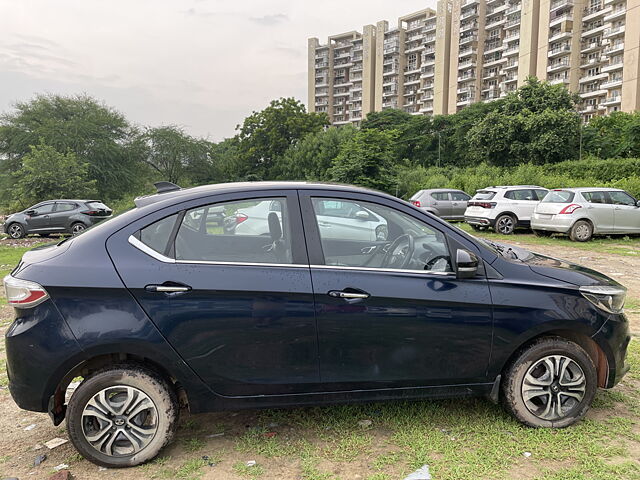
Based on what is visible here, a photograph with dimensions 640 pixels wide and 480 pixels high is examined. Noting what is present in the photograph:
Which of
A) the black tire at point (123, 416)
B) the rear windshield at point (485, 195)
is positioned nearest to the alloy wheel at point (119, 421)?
the black tire at point (123, 416)

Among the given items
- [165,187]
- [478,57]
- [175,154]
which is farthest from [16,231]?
[478,57]

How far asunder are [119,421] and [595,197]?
1430 cm

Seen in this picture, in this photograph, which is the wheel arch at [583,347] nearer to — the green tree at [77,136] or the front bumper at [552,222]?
the front bumper at [552,222]

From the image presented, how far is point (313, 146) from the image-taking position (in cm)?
5141

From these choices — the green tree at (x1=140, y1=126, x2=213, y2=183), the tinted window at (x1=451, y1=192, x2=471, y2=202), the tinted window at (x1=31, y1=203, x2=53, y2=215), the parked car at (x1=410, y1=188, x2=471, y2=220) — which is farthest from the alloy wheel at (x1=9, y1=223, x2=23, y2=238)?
the green tree at (x1=140, y1=126, x2=213, y2=183)

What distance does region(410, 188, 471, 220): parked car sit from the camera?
19.3m

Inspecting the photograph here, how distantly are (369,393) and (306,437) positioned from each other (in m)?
0.56

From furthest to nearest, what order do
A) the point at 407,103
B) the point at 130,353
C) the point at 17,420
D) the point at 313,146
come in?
the point at 407,103 → the point at 313,146 → the point at 17,420 → the point at 130,353

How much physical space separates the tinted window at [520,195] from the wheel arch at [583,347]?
13.8 m

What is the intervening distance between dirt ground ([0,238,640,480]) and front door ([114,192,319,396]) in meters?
0.44

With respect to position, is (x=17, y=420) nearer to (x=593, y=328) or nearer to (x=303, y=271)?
(x=303, y=271)

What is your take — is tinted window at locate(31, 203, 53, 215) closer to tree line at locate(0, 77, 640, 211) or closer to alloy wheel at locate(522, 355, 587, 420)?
tree line at locate(0, 77, 640, 211)

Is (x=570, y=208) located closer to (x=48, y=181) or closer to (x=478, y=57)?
(x=48, y=181)

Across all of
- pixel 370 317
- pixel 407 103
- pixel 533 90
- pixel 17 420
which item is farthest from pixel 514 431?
pixel 407 103
